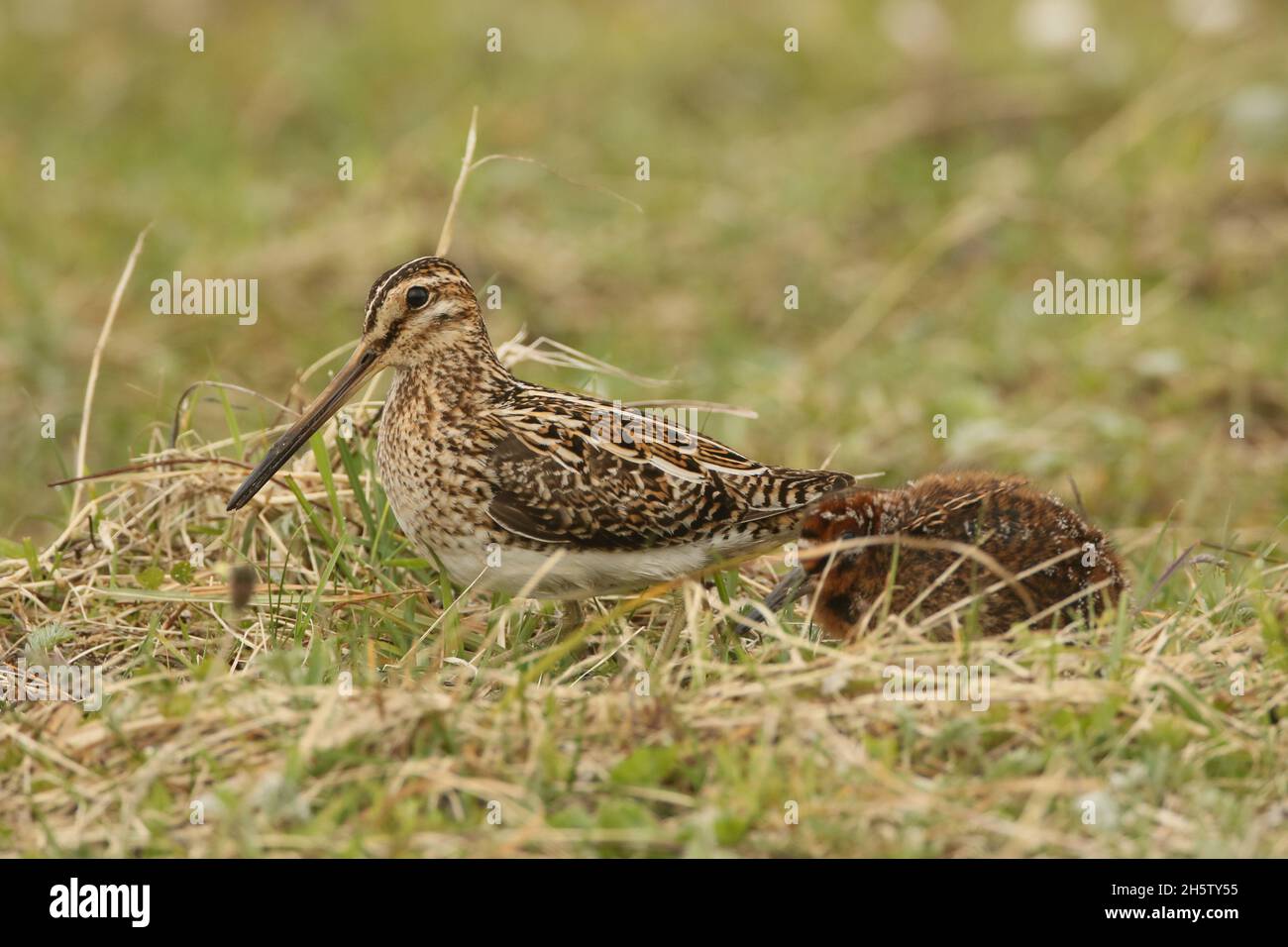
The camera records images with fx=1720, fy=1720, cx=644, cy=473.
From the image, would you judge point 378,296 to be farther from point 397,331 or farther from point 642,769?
point 642,769

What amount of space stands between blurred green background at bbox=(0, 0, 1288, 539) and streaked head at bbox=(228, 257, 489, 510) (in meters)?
1.62

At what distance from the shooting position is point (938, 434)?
28.9ft

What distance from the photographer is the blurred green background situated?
9312 mm

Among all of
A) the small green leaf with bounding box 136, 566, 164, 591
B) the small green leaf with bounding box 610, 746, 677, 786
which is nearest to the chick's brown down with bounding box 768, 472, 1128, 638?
the small green leaf with bounding box 610, 746, 677, 786

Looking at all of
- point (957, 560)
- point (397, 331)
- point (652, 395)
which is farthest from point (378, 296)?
point (652, 395)

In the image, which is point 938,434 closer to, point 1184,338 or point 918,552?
point 1184,338

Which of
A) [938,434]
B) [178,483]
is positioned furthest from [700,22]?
[178,483]

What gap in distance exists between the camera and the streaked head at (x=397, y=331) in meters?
5.91

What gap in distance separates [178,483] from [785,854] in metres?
3.10

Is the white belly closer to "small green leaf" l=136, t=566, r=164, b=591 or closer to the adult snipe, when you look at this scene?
the adult snipe

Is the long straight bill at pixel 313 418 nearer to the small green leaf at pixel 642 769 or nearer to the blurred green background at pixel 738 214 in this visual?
the blurred green background at pixel 738 214

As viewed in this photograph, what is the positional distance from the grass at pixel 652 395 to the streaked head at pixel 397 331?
262 millimetres

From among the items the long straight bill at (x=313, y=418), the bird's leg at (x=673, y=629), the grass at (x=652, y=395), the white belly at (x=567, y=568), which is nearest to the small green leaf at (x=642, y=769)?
the grass at (x=652, y=395)
